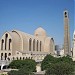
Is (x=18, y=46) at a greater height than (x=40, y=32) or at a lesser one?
lesser

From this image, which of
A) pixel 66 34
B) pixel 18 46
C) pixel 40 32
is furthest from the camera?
pixel 40 32

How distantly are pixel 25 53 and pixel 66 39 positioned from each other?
9158mm

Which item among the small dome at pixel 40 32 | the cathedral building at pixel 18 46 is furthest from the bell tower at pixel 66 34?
the small dome at pixel 40 32

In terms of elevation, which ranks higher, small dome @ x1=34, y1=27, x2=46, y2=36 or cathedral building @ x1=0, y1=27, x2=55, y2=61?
small dome @ x1=34, y1=27, x2=46, y2=36

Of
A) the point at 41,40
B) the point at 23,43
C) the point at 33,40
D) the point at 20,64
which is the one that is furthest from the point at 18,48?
the point at 20,64

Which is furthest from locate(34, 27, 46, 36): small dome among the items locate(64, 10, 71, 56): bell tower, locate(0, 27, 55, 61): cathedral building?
locate(64, 10, 71, 56): bell tower

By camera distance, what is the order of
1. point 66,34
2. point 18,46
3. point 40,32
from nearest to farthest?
point 18,46 < point 66,34 < point 40,32

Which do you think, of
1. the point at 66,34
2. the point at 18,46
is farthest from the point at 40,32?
the point at 18,46

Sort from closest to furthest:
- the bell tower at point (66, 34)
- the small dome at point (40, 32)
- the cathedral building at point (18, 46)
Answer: the cathedral building at point (18, 46)
the bell tower at point (66, 34)
the small dome at point (40, 32)

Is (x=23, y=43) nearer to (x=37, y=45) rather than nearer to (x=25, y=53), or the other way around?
(x=25, y=53)

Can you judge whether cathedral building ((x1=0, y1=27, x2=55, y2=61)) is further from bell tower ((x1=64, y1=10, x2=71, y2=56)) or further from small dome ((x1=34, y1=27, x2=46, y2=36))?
bell tower ((x1=64, y1=10, x2=71, y2=56))

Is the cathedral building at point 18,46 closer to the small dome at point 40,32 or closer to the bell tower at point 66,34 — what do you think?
the small dome at point 40,32

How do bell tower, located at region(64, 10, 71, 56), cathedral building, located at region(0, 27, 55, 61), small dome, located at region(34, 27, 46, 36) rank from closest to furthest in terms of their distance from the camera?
cathedral building, located at region(0, 27, 55, 61) → bell tower, located at region(64, 10, 71, 56) → small dome, located at region(34, 27, 46, 36)

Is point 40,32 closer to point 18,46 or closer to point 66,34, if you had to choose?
point 66,34
